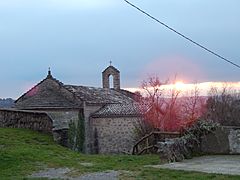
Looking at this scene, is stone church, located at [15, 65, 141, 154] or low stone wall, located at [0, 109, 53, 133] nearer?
low stone wall, located at [0, 109, 53, 133]

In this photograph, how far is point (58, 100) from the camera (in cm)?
3788

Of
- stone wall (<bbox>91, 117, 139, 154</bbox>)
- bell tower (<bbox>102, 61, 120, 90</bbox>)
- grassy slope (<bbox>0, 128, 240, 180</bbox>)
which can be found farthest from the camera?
bell tower (<bbox>102, 61, 120, 90</bbox>)

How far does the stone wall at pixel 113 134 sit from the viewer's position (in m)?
35.8

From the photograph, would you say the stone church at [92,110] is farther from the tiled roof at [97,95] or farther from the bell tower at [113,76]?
the bell tower at [113,76]

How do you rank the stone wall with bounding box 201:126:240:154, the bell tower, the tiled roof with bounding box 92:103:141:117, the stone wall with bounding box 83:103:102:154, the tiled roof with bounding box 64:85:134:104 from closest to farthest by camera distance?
1. the stone wall with bounding box 201:126:240:154
2. the tiled roof with bounding box 92:103:141:117
3. the stone wall with bounding box 83:103:102:154
4. the tiled roof with bounding box 64:85:134:104
5. the bell tower

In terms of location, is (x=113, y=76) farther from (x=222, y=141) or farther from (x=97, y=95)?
(x=222, y=141)

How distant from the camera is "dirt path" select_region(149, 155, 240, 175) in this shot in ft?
33.2

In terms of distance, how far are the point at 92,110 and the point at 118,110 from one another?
2417mm

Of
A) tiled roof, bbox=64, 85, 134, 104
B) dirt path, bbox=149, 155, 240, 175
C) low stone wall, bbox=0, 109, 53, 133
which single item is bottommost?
dirt path, bbox=149, 155, 240, 175

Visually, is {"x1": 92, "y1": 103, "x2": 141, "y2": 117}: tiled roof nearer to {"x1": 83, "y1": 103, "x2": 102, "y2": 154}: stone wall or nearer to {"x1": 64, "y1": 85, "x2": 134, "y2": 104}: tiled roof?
{"x1": 83, "y1": 103, "x2": 102, "y2": 154}: stone wall

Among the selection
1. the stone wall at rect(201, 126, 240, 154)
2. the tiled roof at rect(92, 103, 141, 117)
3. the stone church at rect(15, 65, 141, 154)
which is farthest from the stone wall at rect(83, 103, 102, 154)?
the stone wall at rect(201, 126, 240, 154)

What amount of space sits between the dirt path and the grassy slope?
68 centimetres

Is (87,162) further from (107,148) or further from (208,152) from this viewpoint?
(107,148)

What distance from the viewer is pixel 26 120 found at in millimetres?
19438
